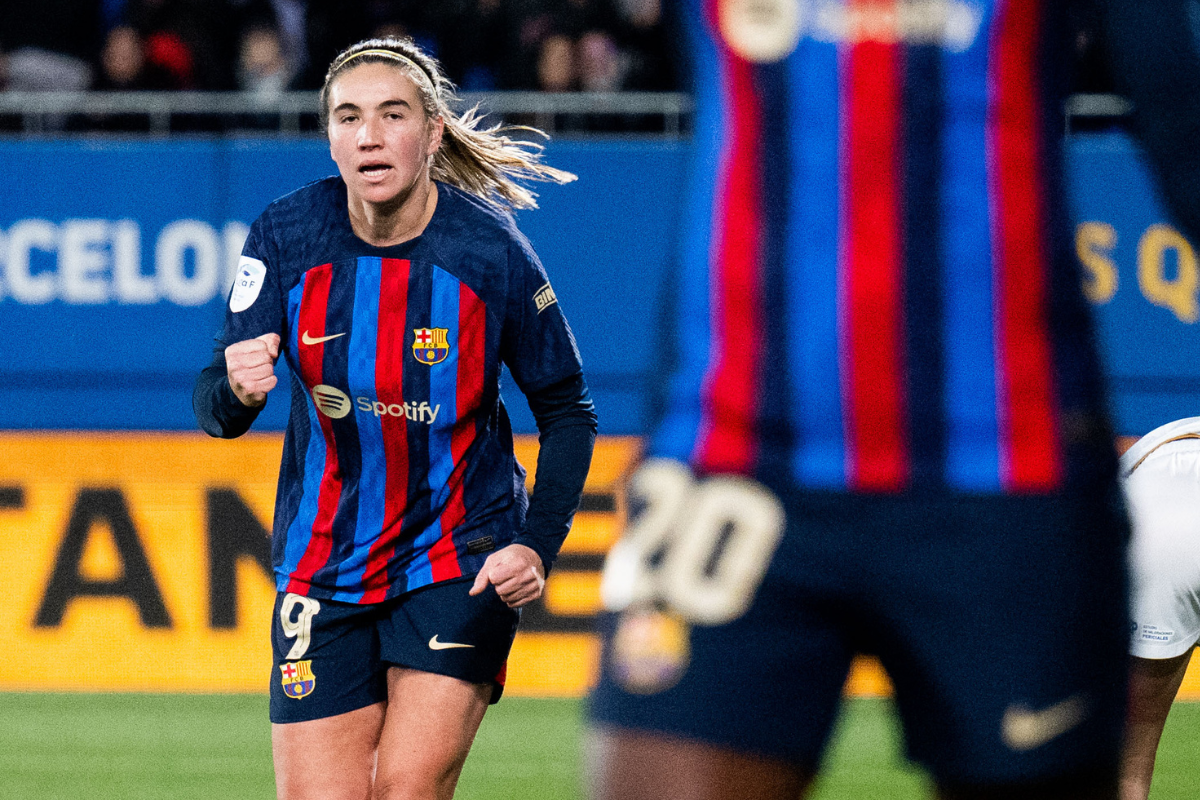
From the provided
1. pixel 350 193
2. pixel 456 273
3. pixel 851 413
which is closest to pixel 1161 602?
pixel 456 273

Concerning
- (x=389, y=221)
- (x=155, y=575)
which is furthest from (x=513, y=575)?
(x=155, y=575)

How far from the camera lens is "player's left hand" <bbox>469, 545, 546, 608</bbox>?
10.2 ft

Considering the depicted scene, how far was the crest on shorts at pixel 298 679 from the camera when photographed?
318 cm

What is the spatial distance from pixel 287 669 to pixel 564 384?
0.73m

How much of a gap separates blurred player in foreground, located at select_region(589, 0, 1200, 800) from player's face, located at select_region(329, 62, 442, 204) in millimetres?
1477

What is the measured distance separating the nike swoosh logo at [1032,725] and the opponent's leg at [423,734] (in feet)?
5.33

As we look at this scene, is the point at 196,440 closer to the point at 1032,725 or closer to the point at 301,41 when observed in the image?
the point at 301,41

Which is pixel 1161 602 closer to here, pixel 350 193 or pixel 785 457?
pixel 350 193

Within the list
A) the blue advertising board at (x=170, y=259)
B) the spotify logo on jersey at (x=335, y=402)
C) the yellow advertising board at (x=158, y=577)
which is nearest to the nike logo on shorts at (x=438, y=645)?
the spotify logo on jersey at (x=335, y=402)

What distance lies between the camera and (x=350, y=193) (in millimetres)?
3250

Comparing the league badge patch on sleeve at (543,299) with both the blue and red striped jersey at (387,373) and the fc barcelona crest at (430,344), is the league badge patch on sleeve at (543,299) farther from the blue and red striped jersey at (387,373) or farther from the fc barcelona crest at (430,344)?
the fc barcelona crest at (430,344)

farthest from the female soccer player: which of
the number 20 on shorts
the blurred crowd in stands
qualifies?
the blurred crowd in stands

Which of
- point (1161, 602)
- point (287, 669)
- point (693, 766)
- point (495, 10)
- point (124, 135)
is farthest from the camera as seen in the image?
point (495, 10)

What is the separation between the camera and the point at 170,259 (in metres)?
8.73
